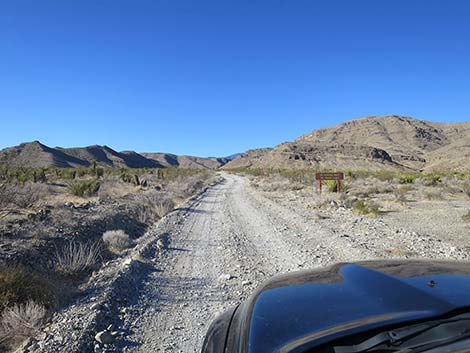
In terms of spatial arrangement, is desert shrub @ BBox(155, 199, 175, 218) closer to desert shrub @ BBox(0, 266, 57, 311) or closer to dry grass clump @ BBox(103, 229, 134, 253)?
dry grass clump @ BBox(103, 229, 134, 253)

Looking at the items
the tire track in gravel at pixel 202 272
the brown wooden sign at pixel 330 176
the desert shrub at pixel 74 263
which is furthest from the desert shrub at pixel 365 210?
the desert shrub at pixel 74 263

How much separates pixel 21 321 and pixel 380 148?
135 meters

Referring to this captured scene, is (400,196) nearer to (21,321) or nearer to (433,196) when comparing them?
(433,196)

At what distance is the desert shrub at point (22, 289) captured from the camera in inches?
193

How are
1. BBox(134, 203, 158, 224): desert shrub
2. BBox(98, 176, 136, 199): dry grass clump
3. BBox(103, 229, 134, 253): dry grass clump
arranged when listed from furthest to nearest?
1. BBox(98, 176, 136, 199): dry grass clump
2. BBox(134, 203, 158, 224): desert shrub
3. BBox(103, 229, 134, 253): dry grass clump

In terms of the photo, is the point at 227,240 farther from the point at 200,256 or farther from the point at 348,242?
the point at 348,242

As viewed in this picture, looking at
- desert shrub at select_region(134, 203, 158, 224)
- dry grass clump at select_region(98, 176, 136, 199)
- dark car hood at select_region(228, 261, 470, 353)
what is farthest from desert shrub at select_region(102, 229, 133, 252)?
dry grass clump at select_region(98, 176, 136, 199)

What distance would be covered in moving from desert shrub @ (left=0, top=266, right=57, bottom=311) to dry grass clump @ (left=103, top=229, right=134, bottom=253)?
12.4ft

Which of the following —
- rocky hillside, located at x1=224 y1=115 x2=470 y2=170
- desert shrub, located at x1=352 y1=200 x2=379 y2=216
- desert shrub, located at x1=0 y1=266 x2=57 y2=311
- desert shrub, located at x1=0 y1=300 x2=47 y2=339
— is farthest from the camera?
rocky hillside, located at x1=224 y1=115 x2=470 y2=170

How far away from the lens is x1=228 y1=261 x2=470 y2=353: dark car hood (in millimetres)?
1634

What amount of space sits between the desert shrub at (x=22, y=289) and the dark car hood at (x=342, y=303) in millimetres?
4117

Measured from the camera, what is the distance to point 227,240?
10203 mm

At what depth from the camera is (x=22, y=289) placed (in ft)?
16.8

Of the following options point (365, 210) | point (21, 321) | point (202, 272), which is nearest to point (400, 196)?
point (365, 210)
